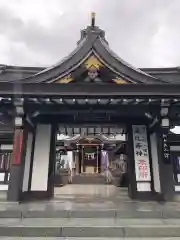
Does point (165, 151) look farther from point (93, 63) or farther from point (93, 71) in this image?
point (93, 63)

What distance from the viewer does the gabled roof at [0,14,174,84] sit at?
33.1 ft

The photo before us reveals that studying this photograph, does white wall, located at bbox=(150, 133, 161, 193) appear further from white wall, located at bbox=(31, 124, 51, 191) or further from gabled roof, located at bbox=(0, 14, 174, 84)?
white wall, located at bbox=(31, 124, 51, 191)

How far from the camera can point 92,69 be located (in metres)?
10.3

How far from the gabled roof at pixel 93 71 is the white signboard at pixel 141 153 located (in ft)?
7.17

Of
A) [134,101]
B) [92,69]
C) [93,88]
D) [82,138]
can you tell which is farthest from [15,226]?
[82,138]

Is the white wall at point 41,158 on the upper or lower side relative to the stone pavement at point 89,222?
upper

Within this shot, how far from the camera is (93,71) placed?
33.8ft

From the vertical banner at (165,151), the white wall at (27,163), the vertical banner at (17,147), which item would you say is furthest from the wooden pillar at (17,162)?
the vertical banner at (165,151)

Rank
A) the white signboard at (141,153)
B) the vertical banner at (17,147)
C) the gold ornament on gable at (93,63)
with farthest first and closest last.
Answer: the white signboard at (141,153) → the gold ornament on gable at (93,63) → the vertical banner at (17,147)

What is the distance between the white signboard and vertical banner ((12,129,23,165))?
15.4 feet

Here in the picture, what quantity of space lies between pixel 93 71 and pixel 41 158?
165 inches

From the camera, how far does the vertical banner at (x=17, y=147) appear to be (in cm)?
898

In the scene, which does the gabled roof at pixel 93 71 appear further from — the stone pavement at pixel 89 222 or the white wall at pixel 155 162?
the stone pavement at pixel 89 222

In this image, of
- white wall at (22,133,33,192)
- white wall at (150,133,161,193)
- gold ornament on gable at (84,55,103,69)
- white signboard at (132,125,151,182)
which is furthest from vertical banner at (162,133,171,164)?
white wall at (22,133,33,192)
